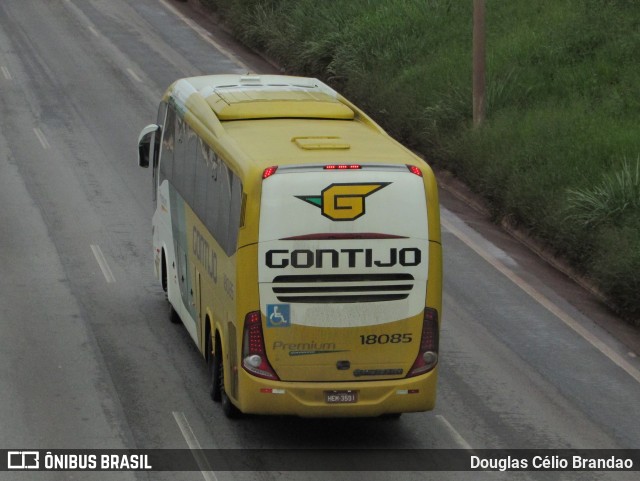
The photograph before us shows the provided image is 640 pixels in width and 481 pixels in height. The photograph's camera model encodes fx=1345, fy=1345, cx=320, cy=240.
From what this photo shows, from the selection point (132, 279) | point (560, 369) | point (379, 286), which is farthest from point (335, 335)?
point (132, 279)

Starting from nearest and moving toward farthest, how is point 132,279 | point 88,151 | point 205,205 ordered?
1. point 205,205
2. point 132,279
3. point 88,151

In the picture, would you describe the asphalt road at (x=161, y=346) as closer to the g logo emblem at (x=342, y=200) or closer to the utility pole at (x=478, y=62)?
the g logo emblem at (x=342, y=200)

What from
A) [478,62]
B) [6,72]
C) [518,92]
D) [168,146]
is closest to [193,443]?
[168,146]

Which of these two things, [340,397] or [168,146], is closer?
[340,397]

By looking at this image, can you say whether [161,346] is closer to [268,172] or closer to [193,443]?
[193,443]

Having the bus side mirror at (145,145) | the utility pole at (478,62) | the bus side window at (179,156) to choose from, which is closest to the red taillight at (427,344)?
the bus side window at (179,156)

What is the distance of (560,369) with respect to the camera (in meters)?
19.2

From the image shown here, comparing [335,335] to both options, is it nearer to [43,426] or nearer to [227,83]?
[43,426]

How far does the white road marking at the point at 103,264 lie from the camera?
22.8 m

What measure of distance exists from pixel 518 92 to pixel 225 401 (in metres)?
16.8

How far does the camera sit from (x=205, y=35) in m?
44.9

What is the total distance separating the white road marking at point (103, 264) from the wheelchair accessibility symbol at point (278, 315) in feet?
26.8

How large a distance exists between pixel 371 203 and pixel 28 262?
10.4 meters

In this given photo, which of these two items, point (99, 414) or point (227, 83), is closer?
point (99, 414)
